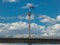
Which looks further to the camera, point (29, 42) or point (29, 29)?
point (29, 29)

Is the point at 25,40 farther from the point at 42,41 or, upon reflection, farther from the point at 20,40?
the point at 42,41

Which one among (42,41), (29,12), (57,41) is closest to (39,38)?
(42,41)

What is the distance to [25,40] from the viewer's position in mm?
80188

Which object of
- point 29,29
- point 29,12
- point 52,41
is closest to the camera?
point 52,41

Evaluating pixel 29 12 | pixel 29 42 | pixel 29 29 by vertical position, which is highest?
pixel 29 12

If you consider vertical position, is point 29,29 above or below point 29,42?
→ above

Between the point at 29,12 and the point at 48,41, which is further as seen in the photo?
the point at 29,12

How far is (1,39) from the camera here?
80.3 meters

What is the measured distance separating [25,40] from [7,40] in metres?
8.43

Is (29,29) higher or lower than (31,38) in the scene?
higher

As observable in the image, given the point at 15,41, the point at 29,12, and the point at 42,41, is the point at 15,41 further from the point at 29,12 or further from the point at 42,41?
the point at 29,12

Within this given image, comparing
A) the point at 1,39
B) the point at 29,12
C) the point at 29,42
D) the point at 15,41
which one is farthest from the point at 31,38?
the point at 29,12

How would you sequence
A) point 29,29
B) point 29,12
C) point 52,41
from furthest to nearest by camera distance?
point 29,12, point 29,29, point 52,41

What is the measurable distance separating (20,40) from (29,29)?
49.1ft
